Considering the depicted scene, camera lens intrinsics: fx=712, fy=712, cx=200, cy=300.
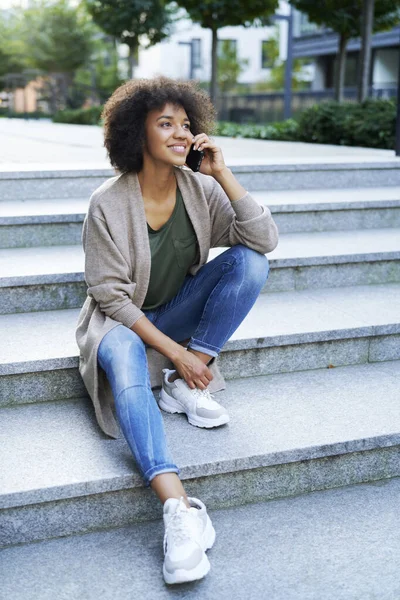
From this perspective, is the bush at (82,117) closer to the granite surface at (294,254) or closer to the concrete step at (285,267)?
the granite surface at (294,254)

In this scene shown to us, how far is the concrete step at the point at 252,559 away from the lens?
6.74 feet

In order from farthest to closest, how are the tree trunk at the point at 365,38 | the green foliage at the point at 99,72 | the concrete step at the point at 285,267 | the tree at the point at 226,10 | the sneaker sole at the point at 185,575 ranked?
the green foliage at the point at 99,72 → the tree at the point at 226,10 → the tree trunk at the point at 365,38 → the concrete step at the point at 285,267 → the sneaker sole at the point at 185,575

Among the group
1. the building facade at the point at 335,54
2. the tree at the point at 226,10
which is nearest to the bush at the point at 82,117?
the tree at the point at 226,10

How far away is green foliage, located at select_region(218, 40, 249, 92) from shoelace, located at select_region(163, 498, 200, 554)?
3261 cm

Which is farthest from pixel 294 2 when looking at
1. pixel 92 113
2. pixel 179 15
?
pixel 179 15

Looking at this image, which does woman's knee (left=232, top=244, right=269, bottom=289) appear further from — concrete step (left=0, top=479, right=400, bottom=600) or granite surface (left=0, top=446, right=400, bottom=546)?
concrete step (left=0, top=479, right=400, bottom=600)

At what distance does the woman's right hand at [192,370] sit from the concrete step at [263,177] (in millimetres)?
2140

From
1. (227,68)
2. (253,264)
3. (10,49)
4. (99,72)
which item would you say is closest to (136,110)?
(253,264)

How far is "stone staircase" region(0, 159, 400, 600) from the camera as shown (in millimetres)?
2160

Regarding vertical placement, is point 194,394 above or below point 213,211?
below

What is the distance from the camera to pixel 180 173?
2.76 meters

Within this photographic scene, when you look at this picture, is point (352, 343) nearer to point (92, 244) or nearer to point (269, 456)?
point (269, 456)

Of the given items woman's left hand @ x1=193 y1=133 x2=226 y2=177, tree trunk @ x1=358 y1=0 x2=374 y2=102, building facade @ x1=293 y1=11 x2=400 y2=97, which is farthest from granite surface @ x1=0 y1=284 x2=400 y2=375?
building facade @ x1=293 y1=11 x2=400 y2=97

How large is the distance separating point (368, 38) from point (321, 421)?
950 cm
